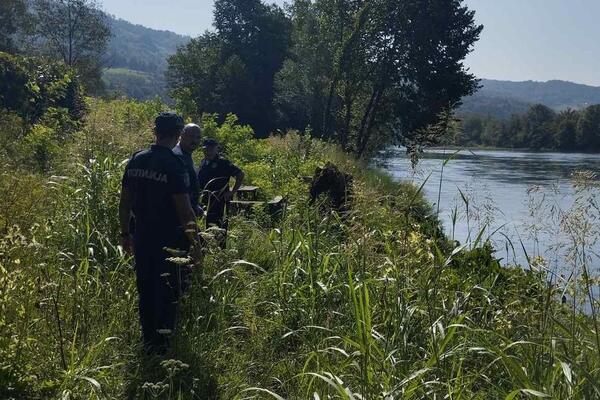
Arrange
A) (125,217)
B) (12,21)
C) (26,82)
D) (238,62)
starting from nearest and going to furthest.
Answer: (125,217) → (26,82) → (12,21) → (238,62)

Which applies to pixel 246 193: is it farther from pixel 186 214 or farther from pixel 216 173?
pixel 186 214

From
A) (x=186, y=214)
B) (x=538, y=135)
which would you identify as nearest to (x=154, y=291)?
(x=186, y=214)

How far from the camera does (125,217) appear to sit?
14.6 feet

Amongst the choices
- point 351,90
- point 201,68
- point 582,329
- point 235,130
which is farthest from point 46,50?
point 582,329

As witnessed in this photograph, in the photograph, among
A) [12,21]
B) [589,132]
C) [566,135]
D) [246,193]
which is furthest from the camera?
[566,135]

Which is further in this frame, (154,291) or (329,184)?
(329,184)

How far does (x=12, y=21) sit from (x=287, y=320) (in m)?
40.7

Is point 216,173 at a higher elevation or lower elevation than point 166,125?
lower

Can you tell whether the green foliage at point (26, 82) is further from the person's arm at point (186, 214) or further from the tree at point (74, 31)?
the tree at point (74, 31)

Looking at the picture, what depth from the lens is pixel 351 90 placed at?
29812mm

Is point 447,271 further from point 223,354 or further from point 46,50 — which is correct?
point 46,50

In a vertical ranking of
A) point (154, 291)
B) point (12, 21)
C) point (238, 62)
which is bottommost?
point (154, 291)

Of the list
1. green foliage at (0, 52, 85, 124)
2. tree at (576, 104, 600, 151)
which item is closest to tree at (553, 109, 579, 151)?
tree at (576, 104, 600, 151)

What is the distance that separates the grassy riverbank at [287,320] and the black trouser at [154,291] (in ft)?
0.50
